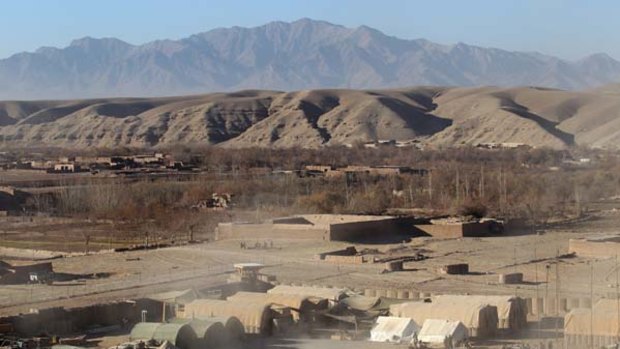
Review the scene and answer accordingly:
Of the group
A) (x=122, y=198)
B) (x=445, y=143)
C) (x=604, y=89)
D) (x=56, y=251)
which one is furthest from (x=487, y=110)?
(x=56, y=251)

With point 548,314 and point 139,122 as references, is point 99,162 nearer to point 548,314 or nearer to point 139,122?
point 139,122

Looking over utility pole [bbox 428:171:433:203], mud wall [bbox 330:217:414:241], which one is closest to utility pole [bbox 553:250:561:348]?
mud wall [bbox 330:217:414:241]

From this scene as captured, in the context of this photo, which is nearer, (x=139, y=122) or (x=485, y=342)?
(x=485, y=342)

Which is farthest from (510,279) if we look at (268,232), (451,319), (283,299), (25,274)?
(268,232)

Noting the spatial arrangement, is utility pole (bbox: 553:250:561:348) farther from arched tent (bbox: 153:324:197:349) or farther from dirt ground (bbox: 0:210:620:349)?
arched tent (bbox: 153:324:197:349)

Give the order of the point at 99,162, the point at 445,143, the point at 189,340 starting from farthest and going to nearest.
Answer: the point at 445,143, the point at 99,162, the point at 189,340

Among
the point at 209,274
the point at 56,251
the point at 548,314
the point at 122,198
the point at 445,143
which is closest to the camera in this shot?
the point at 548,314

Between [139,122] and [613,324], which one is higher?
[139,122]
